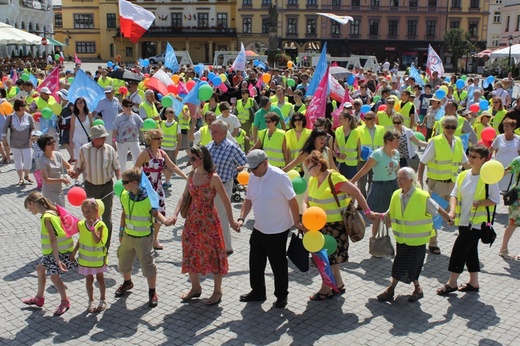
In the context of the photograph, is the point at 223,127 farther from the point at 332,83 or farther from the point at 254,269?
the point at 332,83

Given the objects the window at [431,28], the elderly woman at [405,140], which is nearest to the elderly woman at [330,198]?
the elderly woman at [405,140]

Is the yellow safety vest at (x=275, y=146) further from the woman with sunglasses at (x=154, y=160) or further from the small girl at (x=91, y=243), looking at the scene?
the small girl at (x=91, y=243)

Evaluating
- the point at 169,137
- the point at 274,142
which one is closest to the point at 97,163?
the point at 274,142

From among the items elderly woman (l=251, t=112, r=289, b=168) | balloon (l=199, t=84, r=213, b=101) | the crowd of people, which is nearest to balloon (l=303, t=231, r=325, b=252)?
the crowd of people

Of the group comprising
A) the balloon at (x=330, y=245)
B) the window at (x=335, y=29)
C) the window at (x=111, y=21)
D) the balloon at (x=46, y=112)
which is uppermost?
the window at (x=111, y=21)

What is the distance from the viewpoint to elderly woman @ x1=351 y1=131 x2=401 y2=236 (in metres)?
7.43

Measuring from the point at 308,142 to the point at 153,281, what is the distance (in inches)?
103

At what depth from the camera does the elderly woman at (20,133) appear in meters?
10.9

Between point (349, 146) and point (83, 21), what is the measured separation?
72712 millimetres

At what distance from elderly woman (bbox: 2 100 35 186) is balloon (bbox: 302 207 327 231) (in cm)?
728

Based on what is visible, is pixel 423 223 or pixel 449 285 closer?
pixel 423 223

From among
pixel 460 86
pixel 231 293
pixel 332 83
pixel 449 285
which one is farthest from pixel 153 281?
pixel 460 86

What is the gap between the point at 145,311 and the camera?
5945 millimetres

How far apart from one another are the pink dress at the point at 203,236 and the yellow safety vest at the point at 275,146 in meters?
2.74
